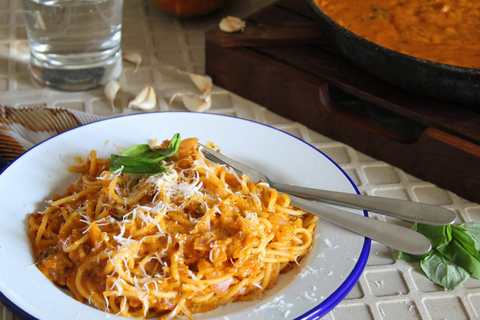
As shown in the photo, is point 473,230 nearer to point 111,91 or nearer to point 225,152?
point 225,152

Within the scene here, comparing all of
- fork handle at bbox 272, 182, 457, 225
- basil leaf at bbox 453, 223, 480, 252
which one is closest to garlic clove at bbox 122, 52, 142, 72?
fork handle at bbox 272, 182, 457, 225

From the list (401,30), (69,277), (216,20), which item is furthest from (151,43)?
(69,277)

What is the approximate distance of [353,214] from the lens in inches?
43.4

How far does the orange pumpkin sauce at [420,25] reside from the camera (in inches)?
54.4

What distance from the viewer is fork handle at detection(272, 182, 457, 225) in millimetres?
1093

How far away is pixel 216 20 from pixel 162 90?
0.33 m

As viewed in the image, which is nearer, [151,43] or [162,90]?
[162,90]

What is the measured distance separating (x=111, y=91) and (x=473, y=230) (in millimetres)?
725

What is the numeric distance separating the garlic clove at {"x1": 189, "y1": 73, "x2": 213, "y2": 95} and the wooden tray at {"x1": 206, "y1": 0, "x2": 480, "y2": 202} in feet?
0.08

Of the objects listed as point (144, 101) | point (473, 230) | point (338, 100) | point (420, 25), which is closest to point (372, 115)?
point (338, 100)

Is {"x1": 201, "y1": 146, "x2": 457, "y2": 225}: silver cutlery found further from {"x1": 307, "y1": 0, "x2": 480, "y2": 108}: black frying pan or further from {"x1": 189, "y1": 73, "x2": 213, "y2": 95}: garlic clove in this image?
{"x1": 189, "y1": 73, "x2": 213, "y2": 95}: garlic clove

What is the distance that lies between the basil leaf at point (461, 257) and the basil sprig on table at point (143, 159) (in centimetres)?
43

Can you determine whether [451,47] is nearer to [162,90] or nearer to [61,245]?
[162,90]

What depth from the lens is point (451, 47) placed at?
140 centimetres
